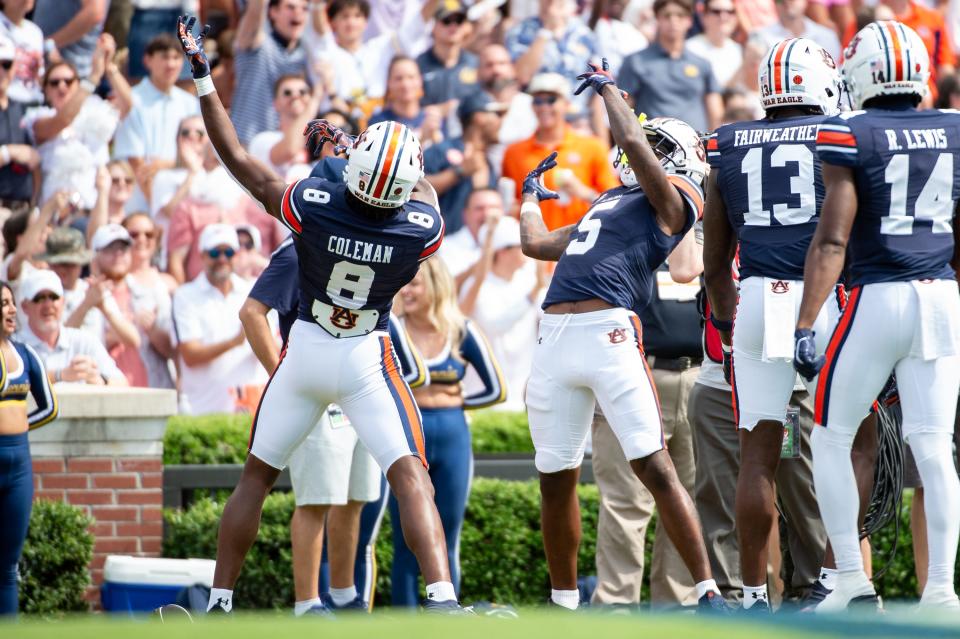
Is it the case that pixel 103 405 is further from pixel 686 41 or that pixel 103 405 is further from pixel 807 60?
pixel 686 41

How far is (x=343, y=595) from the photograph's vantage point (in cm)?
734

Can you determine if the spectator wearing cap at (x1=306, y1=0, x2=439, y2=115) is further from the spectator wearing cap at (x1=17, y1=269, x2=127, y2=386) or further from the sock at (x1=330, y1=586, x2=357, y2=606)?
the sock at (x1=330, y1=586, x2=357, y2=606)

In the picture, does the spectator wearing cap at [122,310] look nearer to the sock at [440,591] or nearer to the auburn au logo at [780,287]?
the sock at [440,591]

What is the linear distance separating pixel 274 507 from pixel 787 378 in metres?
3.61

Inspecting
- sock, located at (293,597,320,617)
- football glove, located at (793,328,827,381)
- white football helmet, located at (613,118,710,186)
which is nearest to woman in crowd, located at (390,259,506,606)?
sock, located at (293,597,320,617)

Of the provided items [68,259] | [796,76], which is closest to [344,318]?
[796,76]

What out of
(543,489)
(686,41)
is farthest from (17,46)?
(543,489)

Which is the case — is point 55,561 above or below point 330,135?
below

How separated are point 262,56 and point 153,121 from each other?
1076 mm

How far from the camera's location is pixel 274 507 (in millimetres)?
8414

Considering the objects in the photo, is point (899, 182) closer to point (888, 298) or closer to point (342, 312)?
point (888, 298)

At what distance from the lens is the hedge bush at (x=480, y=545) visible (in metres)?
8.38

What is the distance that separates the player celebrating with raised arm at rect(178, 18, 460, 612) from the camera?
6.09 meters

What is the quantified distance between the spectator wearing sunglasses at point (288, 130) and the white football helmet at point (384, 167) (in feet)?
16.9
